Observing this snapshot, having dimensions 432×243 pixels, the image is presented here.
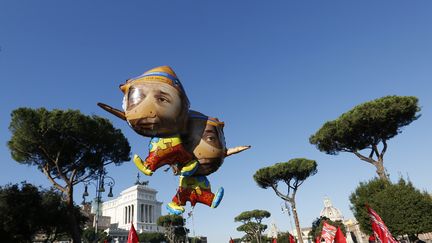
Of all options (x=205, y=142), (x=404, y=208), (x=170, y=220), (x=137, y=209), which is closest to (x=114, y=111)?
(x=205, y=142)

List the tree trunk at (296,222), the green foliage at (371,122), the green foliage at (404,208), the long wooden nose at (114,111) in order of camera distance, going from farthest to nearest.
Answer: the tree trunk at (296,222)
the green foliage at (371,122)
the green foliage at (404,208)
the long wooden nose at (114,111)

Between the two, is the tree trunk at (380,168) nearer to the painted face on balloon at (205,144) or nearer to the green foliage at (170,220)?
the painted face on balloon at (205,144)

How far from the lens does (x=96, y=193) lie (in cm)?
1859

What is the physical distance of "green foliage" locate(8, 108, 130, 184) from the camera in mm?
20250

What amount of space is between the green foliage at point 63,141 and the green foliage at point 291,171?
16.1 meters

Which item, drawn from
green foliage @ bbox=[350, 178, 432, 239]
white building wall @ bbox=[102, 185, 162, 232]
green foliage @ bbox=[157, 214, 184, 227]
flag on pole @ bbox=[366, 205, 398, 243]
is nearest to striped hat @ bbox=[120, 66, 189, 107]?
flag on pole @ bbox=[366, 205, 398, 243]

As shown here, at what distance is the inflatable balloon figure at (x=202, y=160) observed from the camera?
23.1ft

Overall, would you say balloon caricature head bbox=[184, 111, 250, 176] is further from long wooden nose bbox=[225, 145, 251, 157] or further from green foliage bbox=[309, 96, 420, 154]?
green foliage bbox=[309, 96, 420, 154]

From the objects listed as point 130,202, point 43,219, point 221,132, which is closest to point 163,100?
point 221,132

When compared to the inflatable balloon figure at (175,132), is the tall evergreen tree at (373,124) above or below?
above

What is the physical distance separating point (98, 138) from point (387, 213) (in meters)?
21.1

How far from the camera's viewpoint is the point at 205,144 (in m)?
7.05

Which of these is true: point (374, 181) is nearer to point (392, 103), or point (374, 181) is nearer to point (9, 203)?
point (392, 103)

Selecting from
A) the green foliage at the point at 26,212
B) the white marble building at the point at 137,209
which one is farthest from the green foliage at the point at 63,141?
the white marble building at the point at 137,209
